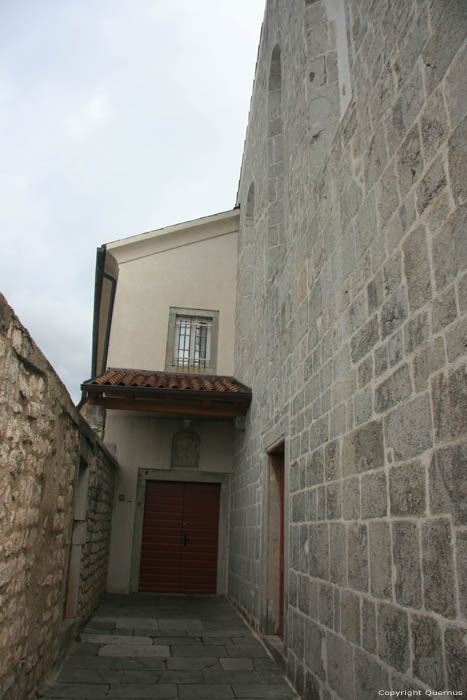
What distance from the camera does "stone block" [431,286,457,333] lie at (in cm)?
193

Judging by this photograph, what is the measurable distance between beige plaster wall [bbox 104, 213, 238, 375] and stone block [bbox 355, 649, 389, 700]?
702 cm

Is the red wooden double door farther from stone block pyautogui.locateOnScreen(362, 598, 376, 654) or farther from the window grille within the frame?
stone block pyautogui.locateOnScreen(362, 598, 376, 654)

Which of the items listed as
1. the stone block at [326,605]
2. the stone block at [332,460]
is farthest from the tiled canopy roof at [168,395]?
the stone block at [326,605]

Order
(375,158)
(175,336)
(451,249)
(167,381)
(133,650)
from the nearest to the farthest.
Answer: (451,249) → (375,158) → (133,650) → (167,381) → (175,336)

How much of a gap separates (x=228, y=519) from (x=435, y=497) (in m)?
7.16

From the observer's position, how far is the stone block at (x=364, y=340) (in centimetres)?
271

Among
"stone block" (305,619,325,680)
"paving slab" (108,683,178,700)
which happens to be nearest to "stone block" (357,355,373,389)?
"stone block" (305,619,325,680)

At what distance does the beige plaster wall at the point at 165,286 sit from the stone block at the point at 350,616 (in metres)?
6.69

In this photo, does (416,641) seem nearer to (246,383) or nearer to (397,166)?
(397,166)

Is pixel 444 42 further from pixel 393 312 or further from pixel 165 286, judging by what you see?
pixel 165 286

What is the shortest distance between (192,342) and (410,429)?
302 inches

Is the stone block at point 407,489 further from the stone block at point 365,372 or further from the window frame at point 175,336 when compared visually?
the window frame at point 175,336

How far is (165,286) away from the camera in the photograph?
32.4ft

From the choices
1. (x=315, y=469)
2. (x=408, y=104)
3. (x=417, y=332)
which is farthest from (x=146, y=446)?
(x=408, y=104)
